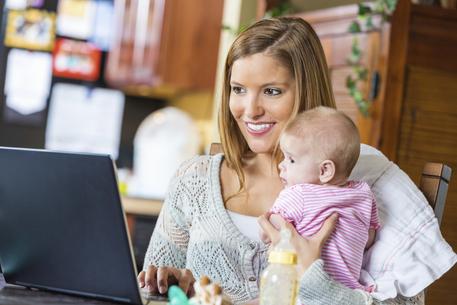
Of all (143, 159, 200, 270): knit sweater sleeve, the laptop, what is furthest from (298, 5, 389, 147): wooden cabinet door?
the laptop

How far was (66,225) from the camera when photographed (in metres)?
1.63

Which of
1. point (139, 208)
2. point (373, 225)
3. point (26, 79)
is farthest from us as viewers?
point (26, 79)

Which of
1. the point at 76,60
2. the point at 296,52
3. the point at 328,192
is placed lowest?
the point at 328,192

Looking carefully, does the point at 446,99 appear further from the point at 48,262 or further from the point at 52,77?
the point at 52,77

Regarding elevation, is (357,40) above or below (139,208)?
above

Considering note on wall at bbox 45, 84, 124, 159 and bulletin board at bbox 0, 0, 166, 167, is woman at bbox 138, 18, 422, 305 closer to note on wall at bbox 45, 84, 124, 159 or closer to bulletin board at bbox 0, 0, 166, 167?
bulletin board at bbox 0, 0, 166, 167

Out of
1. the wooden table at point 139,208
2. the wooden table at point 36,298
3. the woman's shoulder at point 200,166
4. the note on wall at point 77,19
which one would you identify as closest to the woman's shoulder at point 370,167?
the woman's shoulder at point 200,166

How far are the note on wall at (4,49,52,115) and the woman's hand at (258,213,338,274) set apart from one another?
6933 millimetres

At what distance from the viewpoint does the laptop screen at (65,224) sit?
5.04 feet

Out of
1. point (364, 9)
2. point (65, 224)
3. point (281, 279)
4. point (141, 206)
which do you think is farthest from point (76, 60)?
point (281, 279)

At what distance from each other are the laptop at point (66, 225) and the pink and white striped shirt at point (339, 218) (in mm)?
340

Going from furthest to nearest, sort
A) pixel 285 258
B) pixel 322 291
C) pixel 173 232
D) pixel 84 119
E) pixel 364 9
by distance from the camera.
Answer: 1. pixel 84 119
2. pixel 364 9
3. pixel 173 232
4. pixel 322 291
5. pixel 285 258

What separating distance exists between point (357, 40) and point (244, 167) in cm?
165

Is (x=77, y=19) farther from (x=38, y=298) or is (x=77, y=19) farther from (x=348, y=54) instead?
(x=38, y=298)
